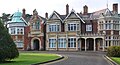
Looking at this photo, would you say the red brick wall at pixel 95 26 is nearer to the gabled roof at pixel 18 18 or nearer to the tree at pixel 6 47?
the gabled roof at pixel 18 18

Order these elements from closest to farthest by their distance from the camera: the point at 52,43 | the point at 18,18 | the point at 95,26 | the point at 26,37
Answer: the point at 95,26 < the point at 52,43 < the point at 26,37 < the point at 18,18

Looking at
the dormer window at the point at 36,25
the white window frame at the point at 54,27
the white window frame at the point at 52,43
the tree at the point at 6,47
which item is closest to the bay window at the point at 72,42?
the white window frame at the point at 52,43

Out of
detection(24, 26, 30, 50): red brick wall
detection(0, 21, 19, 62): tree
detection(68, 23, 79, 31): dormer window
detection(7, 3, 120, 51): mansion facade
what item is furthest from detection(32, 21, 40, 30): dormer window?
detection(0, 21, 19, 62): tree

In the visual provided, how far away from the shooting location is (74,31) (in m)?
71.1

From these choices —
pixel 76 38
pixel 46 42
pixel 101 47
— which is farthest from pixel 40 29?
pixel 101 47

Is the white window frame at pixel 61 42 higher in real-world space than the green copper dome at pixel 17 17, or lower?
lower

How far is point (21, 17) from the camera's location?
77688 millimetres

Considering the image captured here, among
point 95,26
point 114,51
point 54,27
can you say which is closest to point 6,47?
point 114,51

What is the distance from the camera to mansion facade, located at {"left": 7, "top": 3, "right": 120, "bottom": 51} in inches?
2682

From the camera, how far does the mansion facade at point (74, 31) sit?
224ft

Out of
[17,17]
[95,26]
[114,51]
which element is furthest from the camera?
[17,17]

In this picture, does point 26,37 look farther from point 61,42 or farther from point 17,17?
point 61,42

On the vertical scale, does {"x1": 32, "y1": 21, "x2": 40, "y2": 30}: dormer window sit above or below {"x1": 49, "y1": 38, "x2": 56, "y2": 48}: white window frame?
above

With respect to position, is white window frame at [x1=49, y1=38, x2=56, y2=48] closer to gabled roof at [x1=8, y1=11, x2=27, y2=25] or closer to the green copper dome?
gabled roof at [x1=8, y1=11, x2=27, y2=25]
